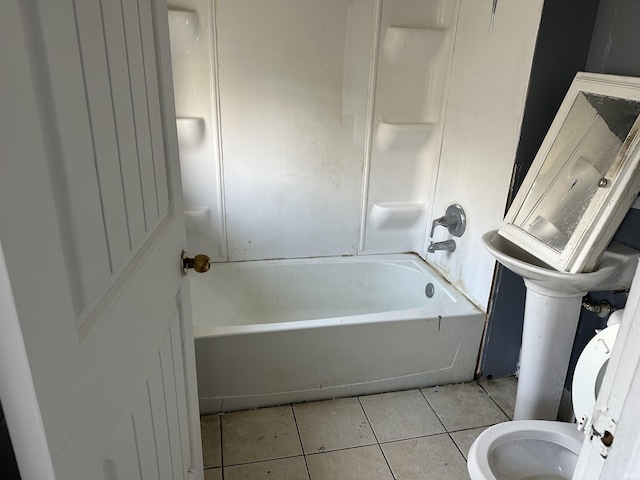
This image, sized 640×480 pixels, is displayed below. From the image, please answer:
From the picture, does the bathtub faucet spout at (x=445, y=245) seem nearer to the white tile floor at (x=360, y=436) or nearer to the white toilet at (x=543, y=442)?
the white tile floor at (x=360, y=436)

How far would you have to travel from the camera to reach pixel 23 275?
484mm

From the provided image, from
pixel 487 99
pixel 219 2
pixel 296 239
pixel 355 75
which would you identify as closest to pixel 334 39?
pixel 355 75

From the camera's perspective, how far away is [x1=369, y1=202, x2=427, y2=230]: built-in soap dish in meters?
2.71

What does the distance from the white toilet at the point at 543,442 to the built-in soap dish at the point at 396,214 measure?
1.37 metres

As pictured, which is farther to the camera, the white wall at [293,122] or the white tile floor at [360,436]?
the white wall at [293,122]

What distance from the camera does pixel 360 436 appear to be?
1965mm

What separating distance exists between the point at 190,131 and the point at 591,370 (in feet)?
6.45

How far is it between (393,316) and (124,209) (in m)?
1.52

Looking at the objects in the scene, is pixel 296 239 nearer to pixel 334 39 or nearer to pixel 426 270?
pixel 426 270

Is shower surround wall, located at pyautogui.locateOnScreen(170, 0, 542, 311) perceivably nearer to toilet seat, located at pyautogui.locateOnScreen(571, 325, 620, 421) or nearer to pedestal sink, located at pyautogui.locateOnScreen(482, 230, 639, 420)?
pedestal sink, located at pyautogui.locateOnScreen(482, 230, 639, 420)

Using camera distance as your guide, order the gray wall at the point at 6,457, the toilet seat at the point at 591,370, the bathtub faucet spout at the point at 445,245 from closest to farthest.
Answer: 1. the gray wall at the point at 6,457
2. the toilet seat at the point at 591,370
3. the bathtub faucet spout at the point at 445,245

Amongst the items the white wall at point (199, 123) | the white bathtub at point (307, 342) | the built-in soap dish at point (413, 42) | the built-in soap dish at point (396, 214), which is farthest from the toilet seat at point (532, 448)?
the built-in soap dish at point (413, 42)

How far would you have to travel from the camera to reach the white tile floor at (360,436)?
1.80 m

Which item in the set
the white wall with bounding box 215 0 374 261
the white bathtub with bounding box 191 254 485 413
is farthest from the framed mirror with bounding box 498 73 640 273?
the white wall with bounding box 215 0 374 261
